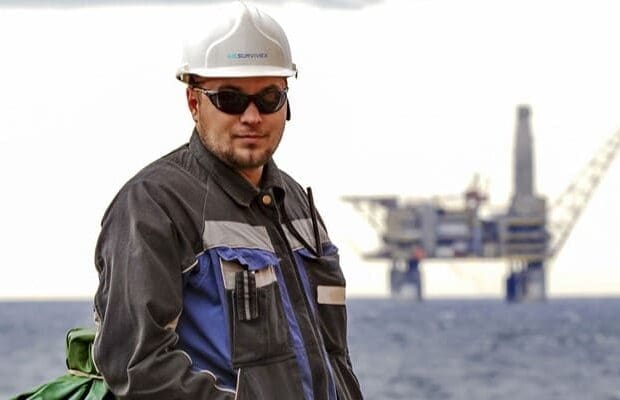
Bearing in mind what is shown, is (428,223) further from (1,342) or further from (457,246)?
(1,342)

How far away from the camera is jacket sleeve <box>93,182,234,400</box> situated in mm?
2281

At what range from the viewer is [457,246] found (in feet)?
282

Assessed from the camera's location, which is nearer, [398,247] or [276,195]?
[276,195]

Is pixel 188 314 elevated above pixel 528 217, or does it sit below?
below

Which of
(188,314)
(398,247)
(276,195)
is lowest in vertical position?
(188,314)

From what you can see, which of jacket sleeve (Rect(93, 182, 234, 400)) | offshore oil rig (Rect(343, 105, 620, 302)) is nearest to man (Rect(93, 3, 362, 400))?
jacket sleeve (Rect(93, 182, 234, 400))

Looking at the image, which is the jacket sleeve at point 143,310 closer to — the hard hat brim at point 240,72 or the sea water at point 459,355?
the hard hat brim at point 240,72

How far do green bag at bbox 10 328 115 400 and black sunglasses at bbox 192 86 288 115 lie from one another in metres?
0.36

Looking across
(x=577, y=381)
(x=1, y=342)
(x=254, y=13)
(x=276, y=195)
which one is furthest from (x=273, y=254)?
(x=1, y=342)

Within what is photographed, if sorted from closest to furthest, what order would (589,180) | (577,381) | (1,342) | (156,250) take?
1. (156,250)
2. (577,381)
3. (1,342)
4. (589,180)

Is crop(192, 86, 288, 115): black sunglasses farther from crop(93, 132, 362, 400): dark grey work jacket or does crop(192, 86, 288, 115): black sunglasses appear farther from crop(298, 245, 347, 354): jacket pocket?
crop(298, 245, 347, 354): jacket pocket

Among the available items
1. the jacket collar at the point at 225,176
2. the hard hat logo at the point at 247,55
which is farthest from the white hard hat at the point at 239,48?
the jacket collar at the point at 225,176

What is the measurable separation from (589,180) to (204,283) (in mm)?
82918

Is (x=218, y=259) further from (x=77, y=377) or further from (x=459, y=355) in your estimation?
(x=459, y=355)
